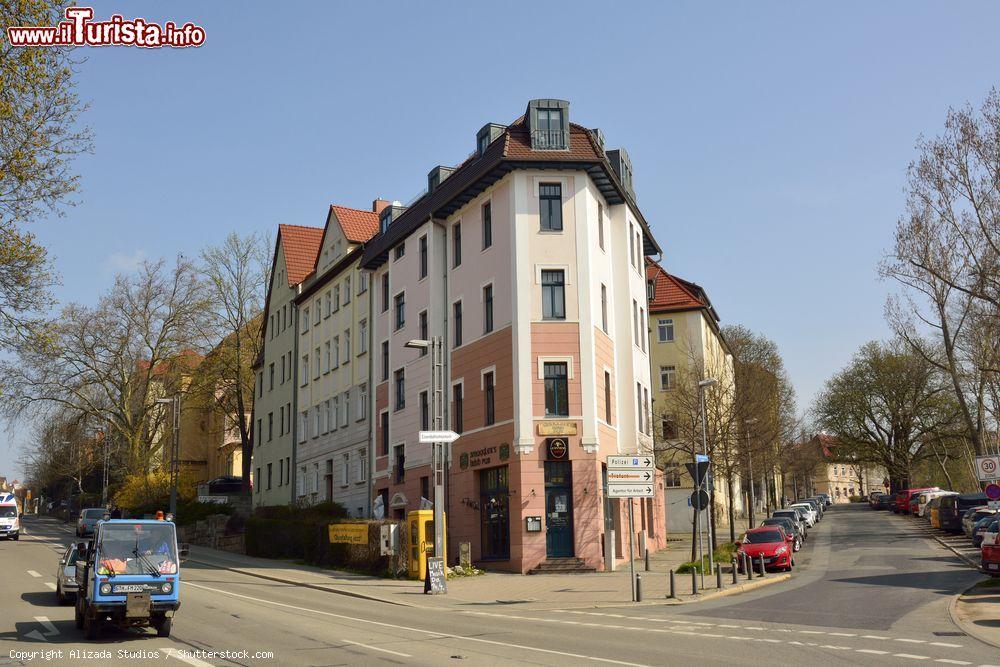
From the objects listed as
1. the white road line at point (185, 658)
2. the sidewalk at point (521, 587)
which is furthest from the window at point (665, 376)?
the white road line at point (185, 658)

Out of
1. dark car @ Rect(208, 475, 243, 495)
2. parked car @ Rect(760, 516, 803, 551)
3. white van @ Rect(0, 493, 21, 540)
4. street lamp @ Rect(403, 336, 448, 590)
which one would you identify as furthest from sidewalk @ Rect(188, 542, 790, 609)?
dark car @ Rect(208, 475, 243, 495)

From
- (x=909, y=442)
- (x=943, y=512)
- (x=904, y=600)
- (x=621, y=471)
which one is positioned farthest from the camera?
(x=909, y=442)

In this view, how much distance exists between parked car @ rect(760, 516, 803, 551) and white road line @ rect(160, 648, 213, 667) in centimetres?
3170

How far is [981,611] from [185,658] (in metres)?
16.2

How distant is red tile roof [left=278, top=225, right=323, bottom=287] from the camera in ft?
202

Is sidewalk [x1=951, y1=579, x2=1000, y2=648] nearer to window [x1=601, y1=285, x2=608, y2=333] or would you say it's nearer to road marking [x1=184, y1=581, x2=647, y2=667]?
road marking [x1=184, y1=581, x2=647, y2=667]

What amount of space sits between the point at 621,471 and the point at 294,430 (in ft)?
128

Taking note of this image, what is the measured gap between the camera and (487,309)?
37031 mm

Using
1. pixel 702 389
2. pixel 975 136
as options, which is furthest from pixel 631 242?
pixel 975 136

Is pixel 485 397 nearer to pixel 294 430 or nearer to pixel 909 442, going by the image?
pixel 294 430

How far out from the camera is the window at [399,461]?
4309cm

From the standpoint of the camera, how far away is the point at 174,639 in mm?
16062

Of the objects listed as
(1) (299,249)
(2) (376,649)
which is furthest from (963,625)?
(1) (299,249)
